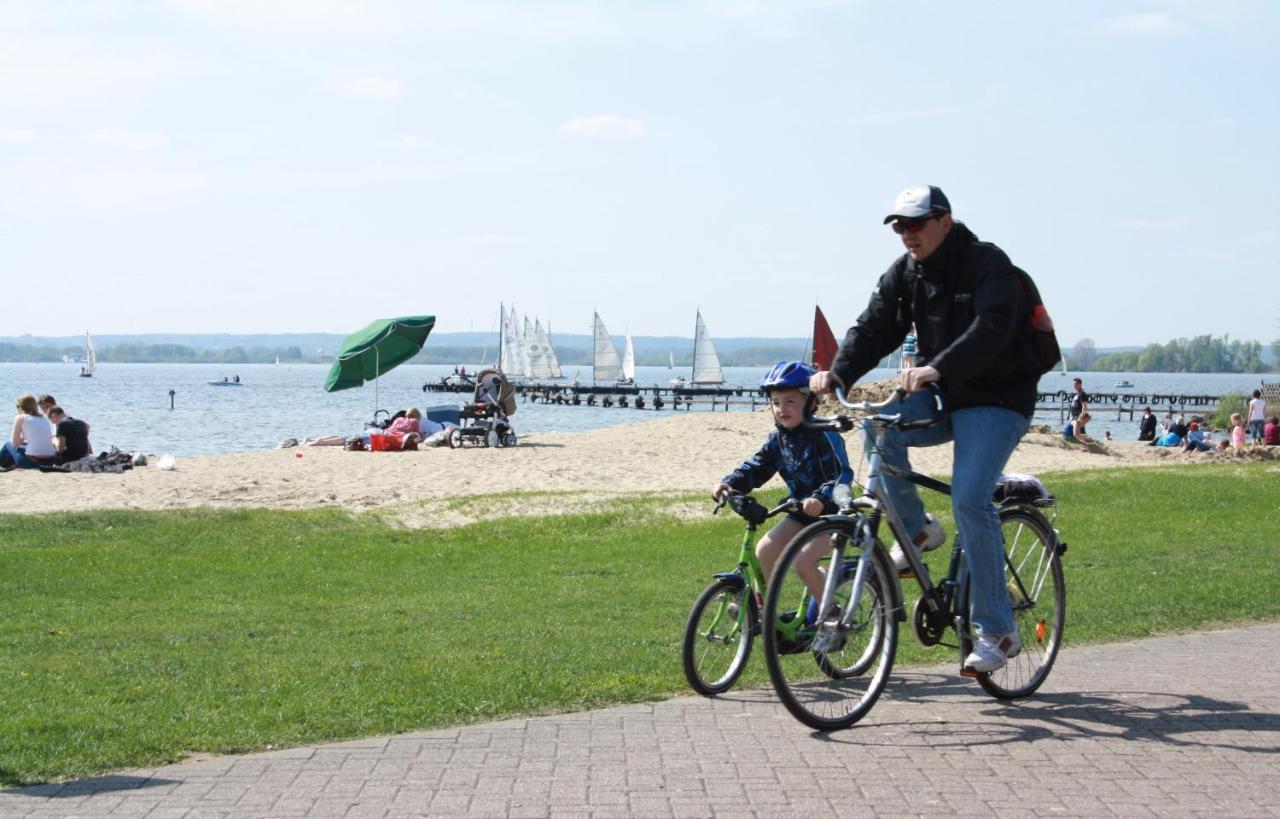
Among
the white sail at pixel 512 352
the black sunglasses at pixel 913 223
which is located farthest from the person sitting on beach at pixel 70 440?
the white sail at pixel 512 352

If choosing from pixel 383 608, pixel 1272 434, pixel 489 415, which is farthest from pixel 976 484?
pixel 1272 434

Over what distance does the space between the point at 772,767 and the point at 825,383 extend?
1643mm

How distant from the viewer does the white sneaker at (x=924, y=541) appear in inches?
242

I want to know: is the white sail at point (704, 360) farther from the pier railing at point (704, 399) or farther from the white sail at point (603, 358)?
the white sail at point (603, 358)

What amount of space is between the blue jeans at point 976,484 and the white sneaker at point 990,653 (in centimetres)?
3

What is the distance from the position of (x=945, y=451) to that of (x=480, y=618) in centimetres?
2718

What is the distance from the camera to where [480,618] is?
9773 mm

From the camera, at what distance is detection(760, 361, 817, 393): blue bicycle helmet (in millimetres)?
6449

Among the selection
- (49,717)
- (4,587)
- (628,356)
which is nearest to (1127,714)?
(49,717)

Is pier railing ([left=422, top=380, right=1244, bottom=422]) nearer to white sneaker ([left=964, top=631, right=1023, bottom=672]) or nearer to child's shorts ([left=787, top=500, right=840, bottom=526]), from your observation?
child's shorts ([left=787, top=500, right=840, bottom=526])

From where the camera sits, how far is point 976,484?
5.88 m

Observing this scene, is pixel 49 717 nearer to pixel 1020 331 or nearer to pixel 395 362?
pixel 1020 331

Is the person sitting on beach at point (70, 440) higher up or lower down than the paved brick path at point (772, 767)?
lower down

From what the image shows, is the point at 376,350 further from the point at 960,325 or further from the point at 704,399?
the point at 704,399
